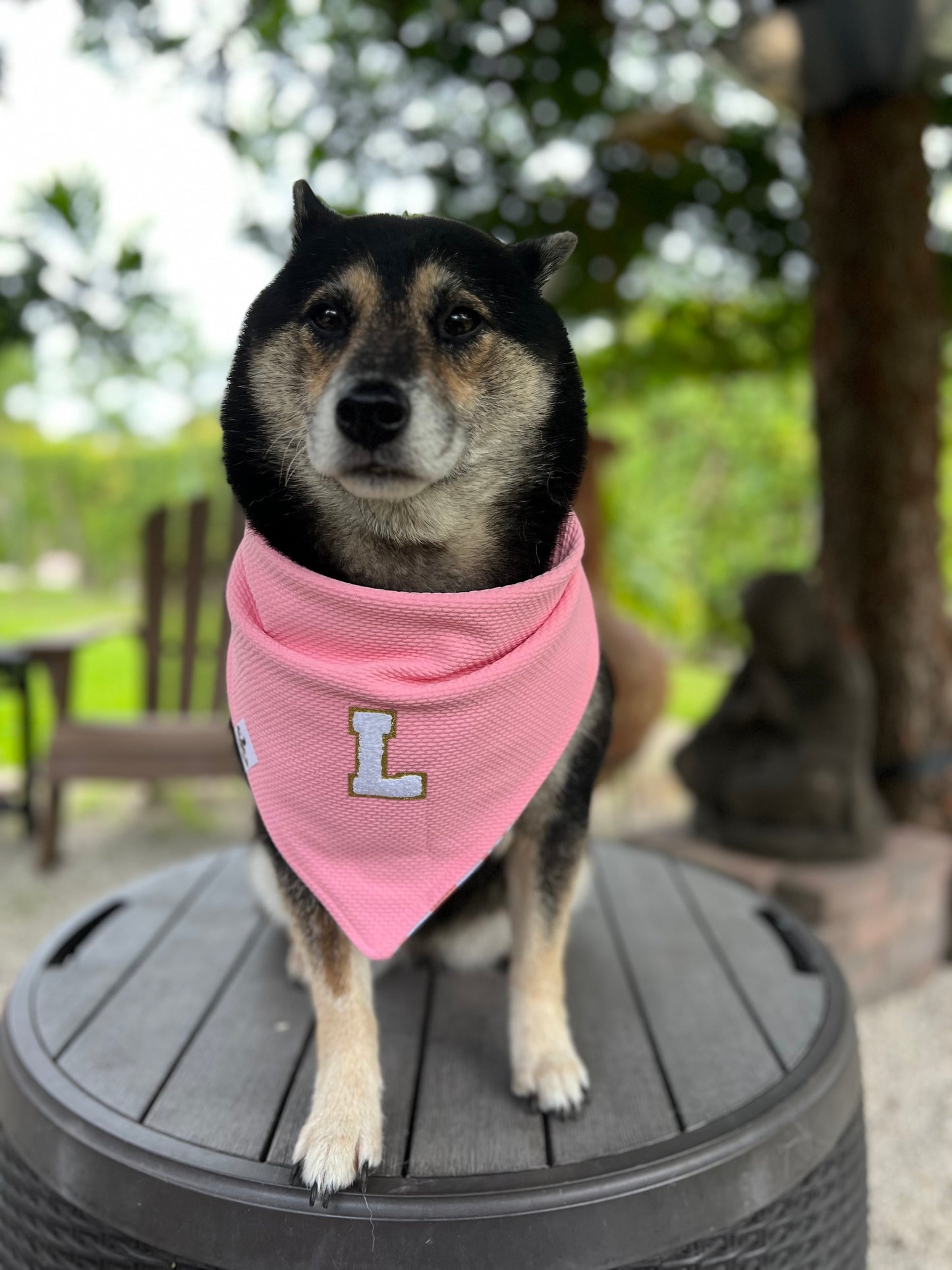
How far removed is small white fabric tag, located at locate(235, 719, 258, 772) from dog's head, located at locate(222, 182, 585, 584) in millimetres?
274

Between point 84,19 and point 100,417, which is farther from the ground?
point 84,19

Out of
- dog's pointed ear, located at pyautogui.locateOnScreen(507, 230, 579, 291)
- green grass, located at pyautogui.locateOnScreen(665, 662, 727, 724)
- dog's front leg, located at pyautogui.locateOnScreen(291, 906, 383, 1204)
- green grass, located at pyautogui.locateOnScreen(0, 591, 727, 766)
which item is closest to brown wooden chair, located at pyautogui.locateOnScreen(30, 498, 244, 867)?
green grass, located at pyautogui.locateOnScreen(0, 591, 727, 766)

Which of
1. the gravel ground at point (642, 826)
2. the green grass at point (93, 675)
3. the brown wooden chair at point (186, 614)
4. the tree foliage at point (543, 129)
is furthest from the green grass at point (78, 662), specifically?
the tree foliage at point (543, 129)

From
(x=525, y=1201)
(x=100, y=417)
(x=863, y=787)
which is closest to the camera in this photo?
Answer: (x=525, y=1201)

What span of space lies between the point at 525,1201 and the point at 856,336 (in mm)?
3272

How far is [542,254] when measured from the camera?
1.44 m

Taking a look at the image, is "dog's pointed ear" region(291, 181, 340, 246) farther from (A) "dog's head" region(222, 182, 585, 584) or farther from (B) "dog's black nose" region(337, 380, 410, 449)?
(B) "dog's black nose" region(337, 380, 410, 449)

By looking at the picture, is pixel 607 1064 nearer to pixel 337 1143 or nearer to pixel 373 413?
pixel 337 1143

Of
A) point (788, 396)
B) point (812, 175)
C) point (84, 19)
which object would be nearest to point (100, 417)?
point (788, 396)

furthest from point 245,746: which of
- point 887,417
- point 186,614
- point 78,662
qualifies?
point 78,662

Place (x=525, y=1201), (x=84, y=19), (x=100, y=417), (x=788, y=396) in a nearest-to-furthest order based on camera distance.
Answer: (x=525, y=1201), (x=84, y=19), (x=788, y=396), (x=100, y=417)

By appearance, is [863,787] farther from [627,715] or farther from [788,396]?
[788,396]

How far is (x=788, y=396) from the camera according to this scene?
970 cm

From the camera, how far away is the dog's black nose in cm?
121
